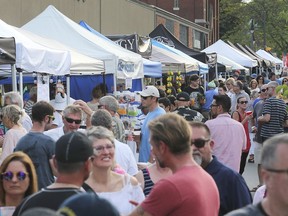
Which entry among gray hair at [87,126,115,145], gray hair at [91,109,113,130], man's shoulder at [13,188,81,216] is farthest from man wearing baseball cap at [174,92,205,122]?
man's shoulder at [13,188,81,216]

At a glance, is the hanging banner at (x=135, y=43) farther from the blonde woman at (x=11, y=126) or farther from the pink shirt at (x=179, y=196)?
the pink shirt at (x=179, y=196)

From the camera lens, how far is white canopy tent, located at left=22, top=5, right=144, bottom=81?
46.8 feet

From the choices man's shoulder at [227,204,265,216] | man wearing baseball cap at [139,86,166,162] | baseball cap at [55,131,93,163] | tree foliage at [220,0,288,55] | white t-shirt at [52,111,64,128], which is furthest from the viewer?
tree foliage at [220,0,288,55]

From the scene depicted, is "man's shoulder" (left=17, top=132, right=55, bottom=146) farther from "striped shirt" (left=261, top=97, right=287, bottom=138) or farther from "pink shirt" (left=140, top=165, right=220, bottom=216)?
"striped shirt" (left=261, top=97, right=287, bottom=138)

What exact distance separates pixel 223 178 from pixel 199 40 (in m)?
57.7

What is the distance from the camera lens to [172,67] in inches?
827

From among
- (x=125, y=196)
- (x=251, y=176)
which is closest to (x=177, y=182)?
(x=125, y=196)

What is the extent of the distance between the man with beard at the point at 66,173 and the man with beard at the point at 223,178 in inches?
59.3

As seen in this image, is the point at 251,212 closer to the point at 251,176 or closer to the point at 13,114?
the point at 13,114

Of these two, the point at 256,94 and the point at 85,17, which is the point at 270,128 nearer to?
the point at 256,94

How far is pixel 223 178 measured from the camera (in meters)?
5.39

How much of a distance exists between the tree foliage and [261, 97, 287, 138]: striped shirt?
58221 millimetres

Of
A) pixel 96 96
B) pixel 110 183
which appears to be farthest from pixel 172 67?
pixel 110 183

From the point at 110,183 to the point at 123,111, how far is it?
7.69 m
